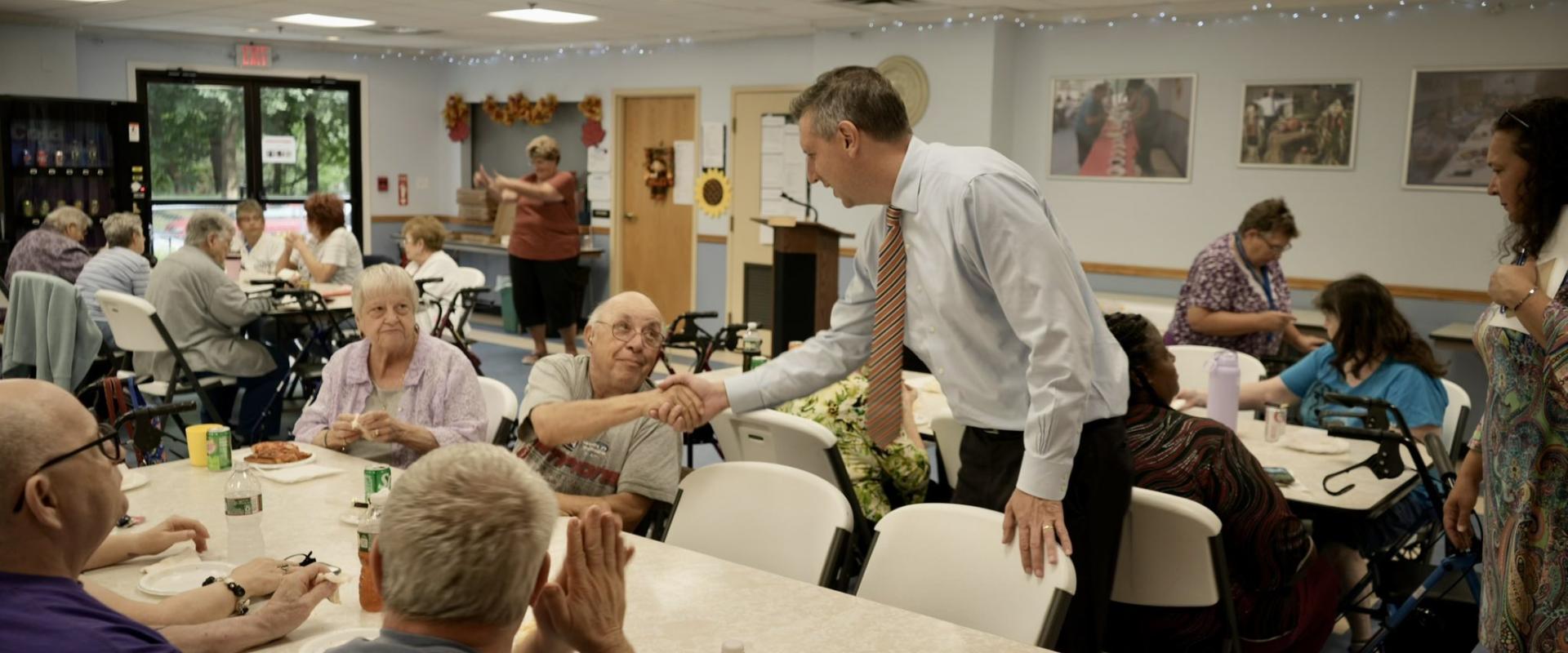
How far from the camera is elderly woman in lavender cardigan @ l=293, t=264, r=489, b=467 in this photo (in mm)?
3648

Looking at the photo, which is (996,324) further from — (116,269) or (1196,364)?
(116,269)

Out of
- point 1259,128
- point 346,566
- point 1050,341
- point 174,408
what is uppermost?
point 1259,128

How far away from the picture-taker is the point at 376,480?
2.65 metres

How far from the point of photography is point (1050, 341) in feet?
7.12

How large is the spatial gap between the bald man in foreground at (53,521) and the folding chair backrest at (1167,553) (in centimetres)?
185

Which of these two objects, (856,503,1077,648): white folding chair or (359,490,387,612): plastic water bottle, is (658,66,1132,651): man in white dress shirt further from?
(359,490,387,612): plastic water bottle

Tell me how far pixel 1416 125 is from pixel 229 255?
736 cm

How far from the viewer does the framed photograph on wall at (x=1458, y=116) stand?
21.7 ft

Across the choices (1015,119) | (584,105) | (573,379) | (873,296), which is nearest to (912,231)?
(873,296)

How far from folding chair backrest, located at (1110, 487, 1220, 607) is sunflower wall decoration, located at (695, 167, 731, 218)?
7.45 meters

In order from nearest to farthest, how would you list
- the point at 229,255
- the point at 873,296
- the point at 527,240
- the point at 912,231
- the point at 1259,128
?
the point at 912,231 < the point at 873,296 < the point at 1259,128 < the point at 229,255 < the point at 527,240

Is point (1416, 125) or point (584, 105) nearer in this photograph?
point (1416, 125)

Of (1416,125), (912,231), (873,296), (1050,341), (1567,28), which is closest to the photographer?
(1050,341)

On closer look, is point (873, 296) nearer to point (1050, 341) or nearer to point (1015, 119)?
point (1050, 341)
